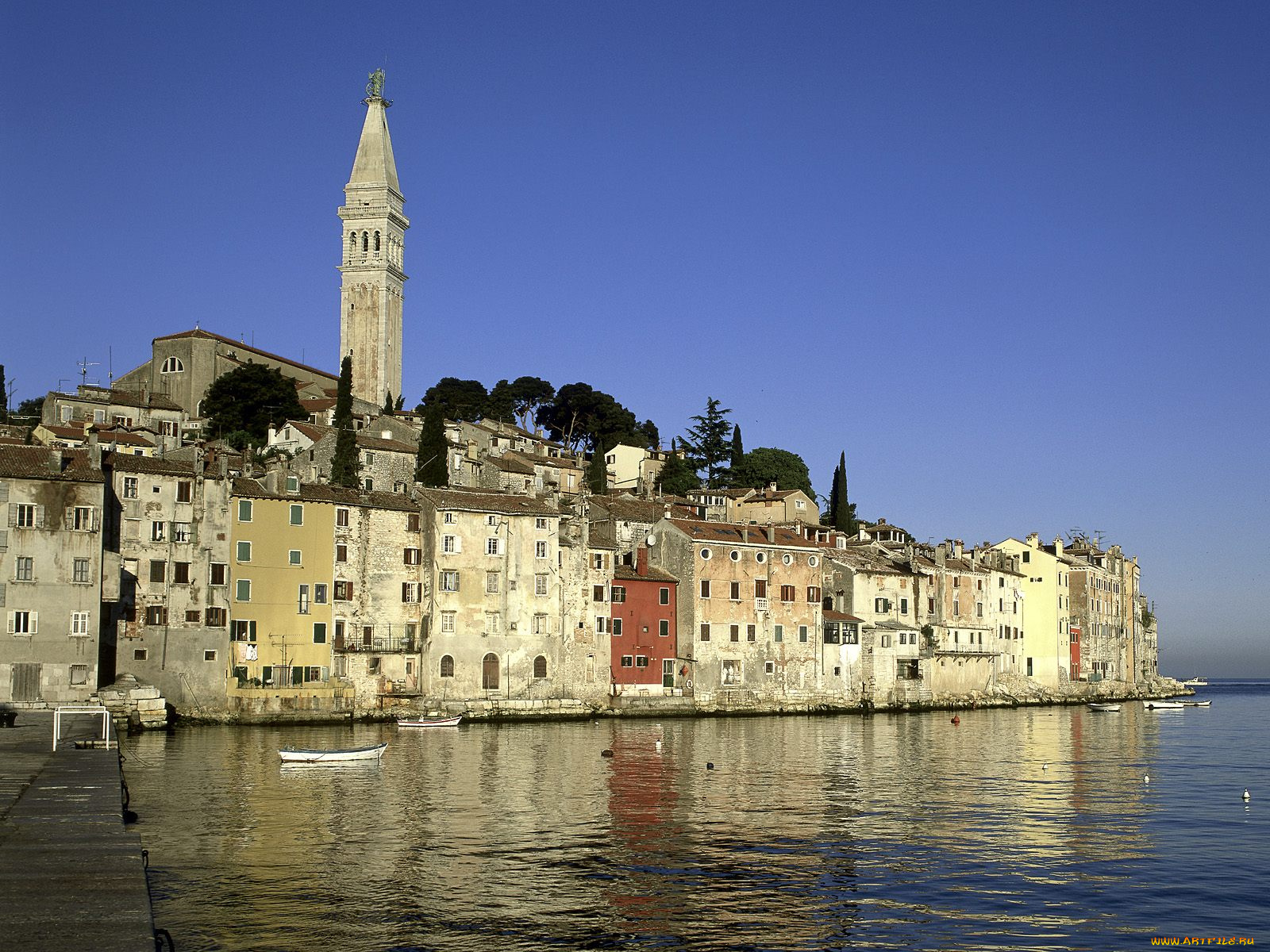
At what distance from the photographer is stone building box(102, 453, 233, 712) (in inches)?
2280

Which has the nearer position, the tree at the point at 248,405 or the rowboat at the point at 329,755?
the rowboat at the point at 329,755

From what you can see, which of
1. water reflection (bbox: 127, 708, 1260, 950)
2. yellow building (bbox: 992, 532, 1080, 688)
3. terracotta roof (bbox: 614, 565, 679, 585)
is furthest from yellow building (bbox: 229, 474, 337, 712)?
yellow building (bbox: 992, 532, 1080, 688)

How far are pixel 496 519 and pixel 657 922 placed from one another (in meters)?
46.3

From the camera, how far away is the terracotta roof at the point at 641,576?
7206cm

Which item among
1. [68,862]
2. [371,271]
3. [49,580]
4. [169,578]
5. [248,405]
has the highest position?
[371,271]

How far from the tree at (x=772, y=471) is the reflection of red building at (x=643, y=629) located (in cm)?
4275

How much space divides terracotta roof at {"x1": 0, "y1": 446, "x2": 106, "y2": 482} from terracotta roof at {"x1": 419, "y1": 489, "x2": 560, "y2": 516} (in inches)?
644

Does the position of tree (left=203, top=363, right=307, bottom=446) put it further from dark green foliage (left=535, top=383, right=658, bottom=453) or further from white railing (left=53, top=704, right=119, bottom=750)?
white railing (left=53, top=704, right=119, bottom=750)

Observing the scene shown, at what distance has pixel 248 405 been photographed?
9762 cm

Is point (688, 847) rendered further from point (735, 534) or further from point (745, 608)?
point (735, 534)

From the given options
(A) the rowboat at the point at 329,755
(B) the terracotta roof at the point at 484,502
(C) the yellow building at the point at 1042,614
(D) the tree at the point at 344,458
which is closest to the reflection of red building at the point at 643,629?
(B) the terracotta roof at the point at 484,502

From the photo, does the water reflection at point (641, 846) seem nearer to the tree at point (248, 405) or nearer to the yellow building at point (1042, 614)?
the tree at point (248, 405)

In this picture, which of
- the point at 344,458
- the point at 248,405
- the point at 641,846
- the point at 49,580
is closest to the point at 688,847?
the point at 641,846

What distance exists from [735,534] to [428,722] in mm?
23523
